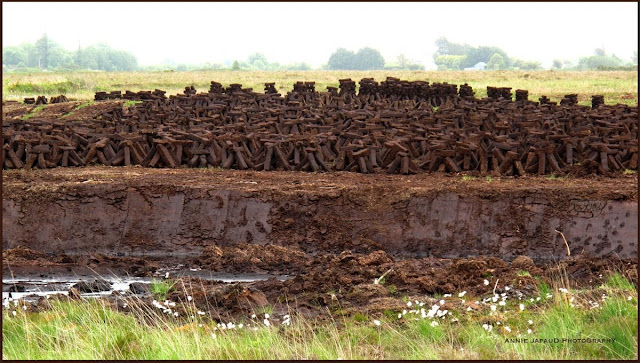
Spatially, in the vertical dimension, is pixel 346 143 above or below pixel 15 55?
below

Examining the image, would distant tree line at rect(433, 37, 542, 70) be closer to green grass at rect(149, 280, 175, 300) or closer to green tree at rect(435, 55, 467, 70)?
green tree at rect(435, 55, 467, 70)

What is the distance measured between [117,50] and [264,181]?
122956 mm

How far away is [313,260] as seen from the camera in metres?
10.9

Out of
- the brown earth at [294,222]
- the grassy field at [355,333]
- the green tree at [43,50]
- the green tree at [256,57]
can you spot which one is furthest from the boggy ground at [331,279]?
the green tree at [256,57]

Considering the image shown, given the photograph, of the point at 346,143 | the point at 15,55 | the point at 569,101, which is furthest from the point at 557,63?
the point at 346,143

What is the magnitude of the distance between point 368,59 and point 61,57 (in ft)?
143

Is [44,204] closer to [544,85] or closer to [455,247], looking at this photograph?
[455,247]

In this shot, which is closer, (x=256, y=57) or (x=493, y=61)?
(x=493, y=61)

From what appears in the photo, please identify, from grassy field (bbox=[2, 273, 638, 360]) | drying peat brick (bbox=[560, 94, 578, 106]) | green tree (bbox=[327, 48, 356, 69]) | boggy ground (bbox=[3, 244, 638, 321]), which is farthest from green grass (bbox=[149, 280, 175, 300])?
green tree (bbox=[327, 48, 356, 69])

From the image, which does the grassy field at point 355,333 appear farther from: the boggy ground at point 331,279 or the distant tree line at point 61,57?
the distant tree line at point 61,57

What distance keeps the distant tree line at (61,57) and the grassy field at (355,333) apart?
337ft

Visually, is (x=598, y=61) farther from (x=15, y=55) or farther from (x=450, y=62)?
(x=15, y=55)

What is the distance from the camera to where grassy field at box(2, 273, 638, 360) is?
646cm

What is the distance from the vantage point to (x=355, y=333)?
287 inches
